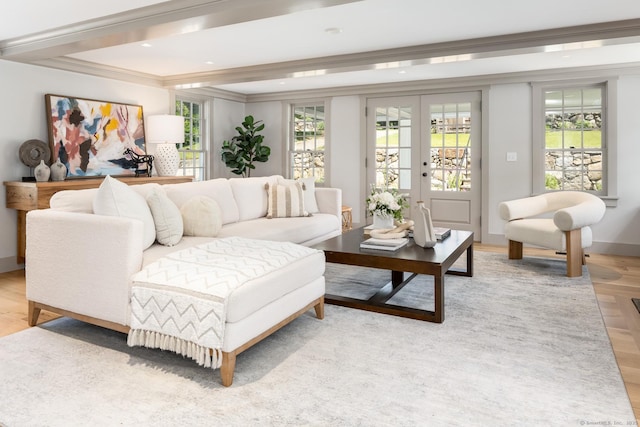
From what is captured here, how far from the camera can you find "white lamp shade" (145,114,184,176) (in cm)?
558

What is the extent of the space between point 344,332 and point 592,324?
1618mm

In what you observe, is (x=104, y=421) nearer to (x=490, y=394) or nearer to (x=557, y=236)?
(x=490, y=394)

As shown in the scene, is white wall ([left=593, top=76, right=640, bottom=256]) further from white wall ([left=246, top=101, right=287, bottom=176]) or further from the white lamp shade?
the white lamp shade

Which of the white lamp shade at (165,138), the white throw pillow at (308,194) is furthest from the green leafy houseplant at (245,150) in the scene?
the white throw pillow at (308,194)

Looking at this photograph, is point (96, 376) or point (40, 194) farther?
point (40, 194)

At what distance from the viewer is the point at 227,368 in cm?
212

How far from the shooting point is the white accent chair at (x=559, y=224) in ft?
13.6

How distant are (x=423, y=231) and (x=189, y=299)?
6.02ft

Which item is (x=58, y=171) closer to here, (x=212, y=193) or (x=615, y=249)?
(x=212, y=193)

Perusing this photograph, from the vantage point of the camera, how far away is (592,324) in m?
2.95

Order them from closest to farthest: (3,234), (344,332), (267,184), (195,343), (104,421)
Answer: (104,421)
(195,343)
(344,332)
(3,234)
(267,184)

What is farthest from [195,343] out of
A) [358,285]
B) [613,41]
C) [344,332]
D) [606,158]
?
[606,158]

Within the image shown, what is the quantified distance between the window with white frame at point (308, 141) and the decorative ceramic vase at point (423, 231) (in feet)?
12.7

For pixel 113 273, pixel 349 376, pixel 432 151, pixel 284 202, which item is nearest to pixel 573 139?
pixel 432 151
